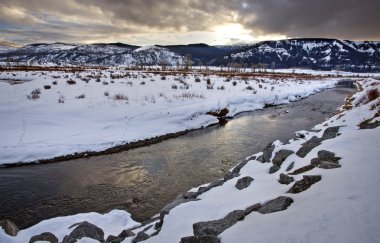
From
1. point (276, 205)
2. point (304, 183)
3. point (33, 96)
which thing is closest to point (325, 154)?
point (304, 183)

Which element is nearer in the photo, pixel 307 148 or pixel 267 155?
pixel 307 148

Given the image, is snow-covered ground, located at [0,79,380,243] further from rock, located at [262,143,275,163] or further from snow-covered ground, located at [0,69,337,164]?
snow-covered ground, located at [0,69,337,164]

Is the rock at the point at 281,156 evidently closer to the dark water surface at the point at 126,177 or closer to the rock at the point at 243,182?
the rock at the point at 243,182

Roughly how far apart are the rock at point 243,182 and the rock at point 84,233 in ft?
11.0

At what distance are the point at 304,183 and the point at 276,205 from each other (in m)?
0.87

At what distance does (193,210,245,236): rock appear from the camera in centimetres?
459

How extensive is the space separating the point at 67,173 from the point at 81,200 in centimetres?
231

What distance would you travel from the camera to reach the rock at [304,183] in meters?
4.99

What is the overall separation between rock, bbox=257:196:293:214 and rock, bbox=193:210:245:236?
1.29ft

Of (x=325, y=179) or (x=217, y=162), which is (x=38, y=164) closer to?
(x=217, y=162)

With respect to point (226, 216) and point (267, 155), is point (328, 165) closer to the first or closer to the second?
point (226, 216)

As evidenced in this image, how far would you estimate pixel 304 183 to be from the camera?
201 inches

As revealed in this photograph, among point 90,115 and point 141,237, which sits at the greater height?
point 90,115

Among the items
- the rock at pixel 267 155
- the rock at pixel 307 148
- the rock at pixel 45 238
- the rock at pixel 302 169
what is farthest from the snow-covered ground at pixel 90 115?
the rock at pixel 302 169
